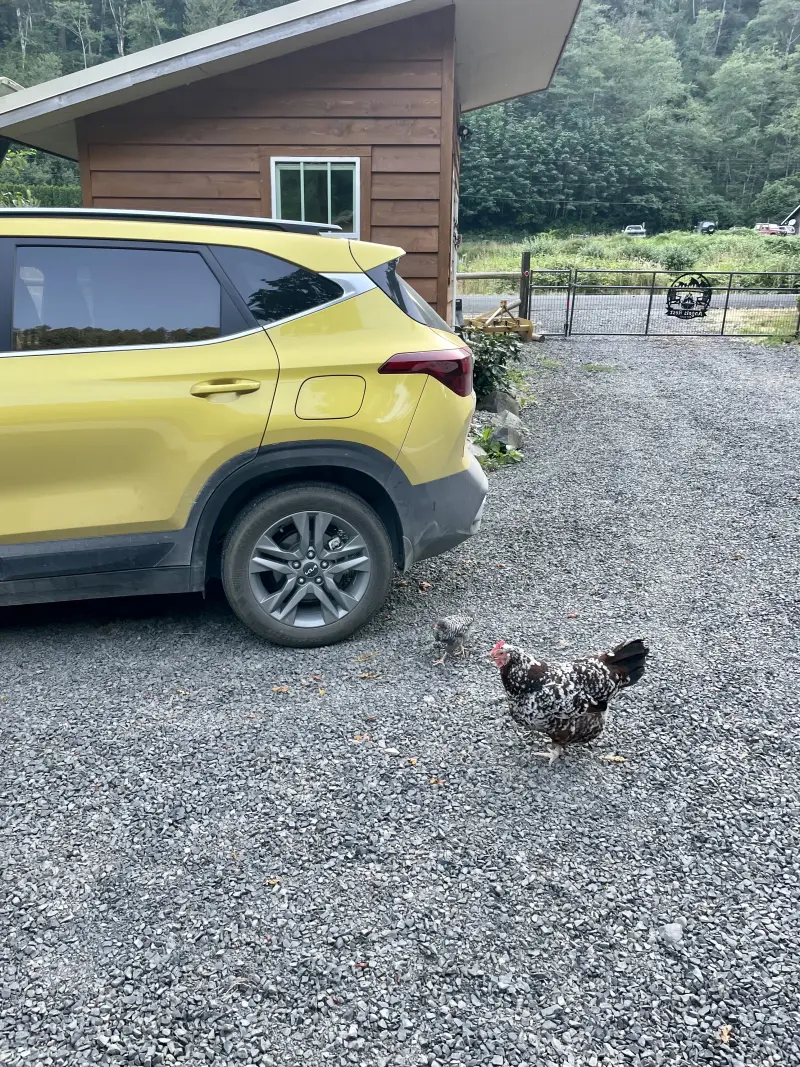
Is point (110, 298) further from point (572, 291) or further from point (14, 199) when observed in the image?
point (572, 291)

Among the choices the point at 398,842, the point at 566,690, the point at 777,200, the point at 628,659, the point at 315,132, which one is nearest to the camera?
the point at 398,842

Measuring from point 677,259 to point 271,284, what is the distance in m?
35.4

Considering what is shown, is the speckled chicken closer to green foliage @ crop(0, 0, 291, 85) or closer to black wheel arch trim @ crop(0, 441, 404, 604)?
black wheel arch trim @ crop(0, 441, 404, 604)

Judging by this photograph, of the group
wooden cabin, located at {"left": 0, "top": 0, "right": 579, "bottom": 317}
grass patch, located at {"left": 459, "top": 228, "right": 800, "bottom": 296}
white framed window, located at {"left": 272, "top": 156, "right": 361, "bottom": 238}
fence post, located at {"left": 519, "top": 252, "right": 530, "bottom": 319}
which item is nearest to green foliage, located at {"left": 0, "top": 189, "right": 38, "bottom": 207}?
wooden cabin, located at {"left": 0, "top": 0, "right": 579, "bottom": 317}

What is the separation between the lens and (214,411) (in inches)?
139

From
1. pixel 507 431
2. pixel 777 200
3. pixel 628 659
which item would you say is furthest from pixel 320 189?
pixel 777 200

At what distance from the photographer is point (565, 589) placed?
185 inches

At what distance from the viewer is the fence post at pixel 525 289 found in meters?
15.6

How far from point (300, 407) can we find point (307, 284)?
59 centimetres

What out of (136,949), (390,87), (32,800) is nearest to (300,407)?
(32,800)

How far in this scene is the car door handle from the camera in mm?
3521

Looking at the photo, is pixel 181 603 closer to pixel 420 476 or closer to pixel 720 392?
pixel 420 476

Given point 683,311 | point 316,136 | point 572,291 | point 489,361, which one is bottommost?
point 489,361

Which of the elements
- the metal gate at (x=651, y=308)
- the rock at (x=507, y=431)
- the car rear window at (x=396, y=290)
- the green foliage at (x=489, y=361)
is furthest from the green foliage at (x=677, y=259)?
the car rear window at (x=396, y=290)
